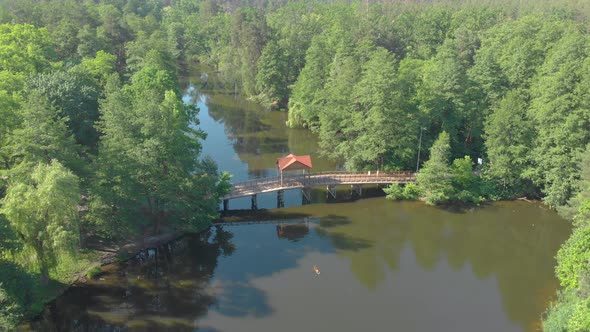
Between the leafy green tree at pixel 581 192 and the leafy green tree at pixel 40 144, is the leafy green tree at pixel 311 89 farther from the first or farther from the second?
the leafy green tree at pixel 40 144

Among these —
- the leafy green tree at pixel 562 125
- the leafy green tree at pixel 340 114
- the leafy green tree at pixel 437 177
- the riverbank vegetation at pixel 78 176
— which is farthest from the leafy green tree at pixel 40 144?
the leafy green tree at pixel 562 125

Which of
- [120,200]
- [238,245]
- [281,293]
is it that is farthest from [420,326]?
[120,200]

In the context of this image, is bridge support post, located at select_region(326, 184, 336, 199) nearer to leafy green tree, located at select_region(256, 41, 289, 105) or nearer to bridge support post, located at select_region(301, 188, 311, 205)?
bridge support post, located at select_region(301, 188, 311, 205)

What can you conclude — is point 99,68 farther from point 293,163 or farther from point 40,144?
point 293,163

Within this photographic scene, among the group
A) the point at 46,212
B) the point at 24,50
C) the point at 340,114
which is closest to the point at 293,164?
the point at 340,114

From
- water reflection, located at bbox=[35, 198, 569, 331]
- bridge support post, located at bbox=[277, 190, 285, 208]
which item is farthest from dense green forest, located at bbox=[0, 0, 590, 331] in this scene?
bridge support post, located at bbox=[277, 190, 285, 208]
